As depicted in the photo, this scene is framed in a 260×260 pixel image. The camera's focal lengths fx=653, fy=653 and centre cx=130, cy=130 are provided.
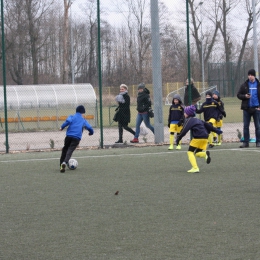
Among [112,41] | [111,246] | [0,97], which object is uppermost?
[112,41]

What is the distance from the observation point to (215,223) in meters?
6.92

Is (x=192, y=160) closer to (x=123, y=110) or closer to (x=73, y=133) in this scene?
(x=73, y=133)

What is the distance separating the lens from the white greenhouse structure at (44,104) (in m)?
29.7

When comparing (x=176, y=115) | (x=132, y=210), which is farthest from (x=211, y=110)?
(x=132, y=210)

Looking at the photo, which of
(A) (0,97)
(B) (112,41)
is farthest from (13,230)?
(A) (0,97)

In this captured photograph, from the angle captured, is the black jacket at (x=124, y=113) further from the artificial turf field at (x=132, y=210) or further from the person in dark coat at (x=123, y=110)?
the artificial turf field at (x=132, y=210)

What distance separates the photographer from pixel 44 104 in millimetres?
30578

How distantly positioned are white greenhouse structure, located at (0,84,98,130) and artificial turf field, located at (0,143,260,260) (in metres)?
16.3

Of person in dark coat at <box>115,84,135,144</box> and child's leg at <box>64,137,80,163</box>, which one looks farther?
person in dark coat at <box>115,84,135,144</box>

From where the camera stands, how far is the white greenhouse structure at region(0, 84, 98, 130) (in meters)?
29.7

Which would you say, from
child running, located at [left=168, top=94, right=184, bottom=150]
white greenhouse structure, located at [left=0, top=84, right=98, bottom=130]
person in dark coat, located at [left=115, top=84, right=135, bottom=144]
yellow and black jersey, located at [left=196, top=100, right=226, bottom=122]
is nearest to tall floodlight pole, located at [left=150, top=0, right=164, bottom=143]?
person in dark coat, located at [left=115, top=84, right=135, bottom=144]

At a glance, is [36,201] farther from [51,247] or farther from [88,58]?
[88,58]

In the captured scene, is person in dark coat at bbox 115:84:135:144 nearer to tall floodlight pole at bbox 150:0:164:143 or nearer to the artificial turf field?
tall floodlight pole at bbox 150:0:164:143

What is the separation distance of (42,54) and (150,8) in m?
17.7
